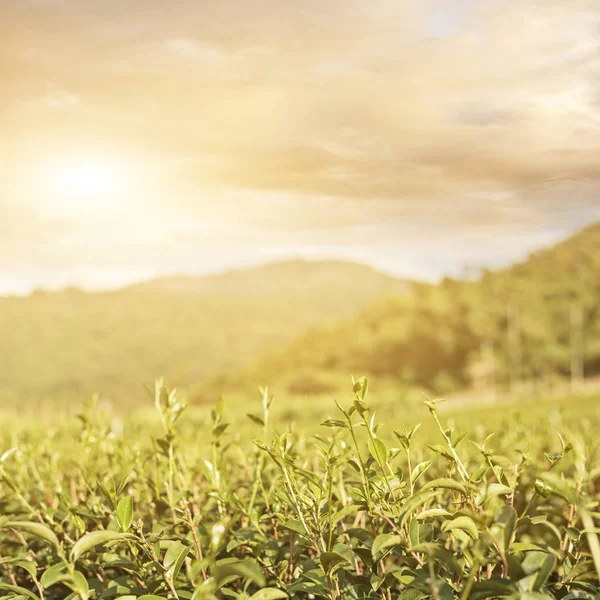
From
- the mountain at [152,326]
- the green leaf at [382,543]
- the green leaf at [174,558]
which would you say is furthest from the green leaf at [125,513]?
the mountain at [152,326]

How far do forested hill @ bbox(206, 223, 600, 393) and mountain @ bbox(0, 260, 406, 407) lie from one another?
2031 cm

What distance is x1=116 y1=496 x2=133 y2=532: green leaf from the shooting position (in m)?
1.15

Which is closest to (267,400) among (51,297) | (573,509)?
(573,509)

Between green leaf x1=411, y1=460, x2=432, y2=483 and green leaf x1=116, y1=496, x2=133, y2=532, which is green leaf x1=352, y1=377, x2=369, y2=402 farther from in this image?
green leaf x1=116, y1=496, x2=133, y2=532

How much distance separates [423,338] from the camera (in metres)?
46.1

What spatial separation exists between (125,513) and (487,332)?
37.6m

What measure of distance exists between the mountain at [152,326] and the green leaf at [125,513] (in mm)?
68578

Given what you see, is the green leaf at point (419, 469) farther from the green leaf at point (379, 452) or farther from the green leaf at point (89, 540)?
the green leaf at point (89, 540)

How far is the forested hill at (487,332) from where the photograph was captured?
34.7 meters

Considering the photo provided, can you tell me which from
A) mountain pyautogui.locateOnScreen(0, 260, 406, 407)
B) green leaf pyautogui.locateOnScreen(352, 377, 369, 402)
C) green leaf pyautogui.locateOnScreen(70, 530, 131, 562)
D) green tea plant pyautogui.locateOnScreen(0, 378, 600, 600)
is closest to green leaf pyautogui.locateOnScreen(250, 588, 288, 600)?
green tea plant pyautogui.locateOnScreen(0, 378, 600, 600)

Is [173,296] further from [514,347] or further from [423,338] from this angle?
[514,347]

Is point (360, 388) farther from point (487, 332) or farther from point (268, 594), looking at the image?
point (487, 332)

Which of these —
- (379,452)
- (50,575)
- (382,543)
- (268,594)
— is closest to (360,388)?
(379,452)

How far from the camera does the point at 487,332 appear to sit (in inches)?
1452
